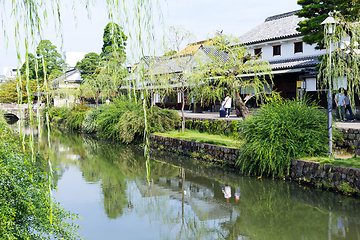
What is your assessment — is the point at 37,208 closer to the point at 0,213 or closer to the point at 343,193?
the point at 0,213

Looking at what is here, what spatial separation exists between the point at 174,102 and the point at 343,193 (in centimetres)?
2226

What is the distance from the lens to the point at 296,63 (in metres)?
19.5

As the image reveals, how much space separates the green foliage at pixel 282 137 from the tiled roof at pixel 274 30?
1208 centimetres

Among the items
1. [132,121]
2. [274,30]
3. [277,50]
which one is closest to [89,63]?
[274,30]

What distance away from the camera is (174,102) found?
2934 centimetres

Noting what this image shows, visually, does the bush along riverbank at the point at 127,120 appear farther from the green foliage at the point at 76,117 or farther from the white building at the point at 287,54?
the white building at the point at 287,54

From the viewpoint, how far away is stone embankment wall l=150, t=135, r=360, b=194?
765 cm

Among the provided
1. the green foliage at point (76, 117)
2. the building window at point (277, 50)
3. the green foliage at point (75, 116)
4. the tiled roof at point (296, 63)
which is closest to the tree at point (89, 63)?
the green foliage at point (75, 116)

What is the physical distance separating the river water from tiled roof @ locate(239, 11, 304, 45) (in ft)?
44.0

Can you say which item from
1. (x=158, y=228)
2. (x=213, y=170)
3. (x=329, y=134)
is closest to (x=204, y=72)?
(x=213, y=170)

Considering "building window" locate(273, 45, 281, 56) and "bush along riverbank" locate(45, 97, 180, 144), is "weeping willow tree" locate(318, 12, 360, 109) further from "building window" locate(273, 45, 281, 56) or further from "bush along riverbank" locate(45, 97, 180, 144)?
"building window" locate(273, 45, 281, 56)

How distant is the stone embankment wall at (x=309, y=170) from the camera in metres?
7.65

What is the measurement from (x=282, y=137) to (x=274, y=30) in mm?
15429

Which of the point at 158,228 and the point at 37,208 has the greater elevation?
the point at 37,208
